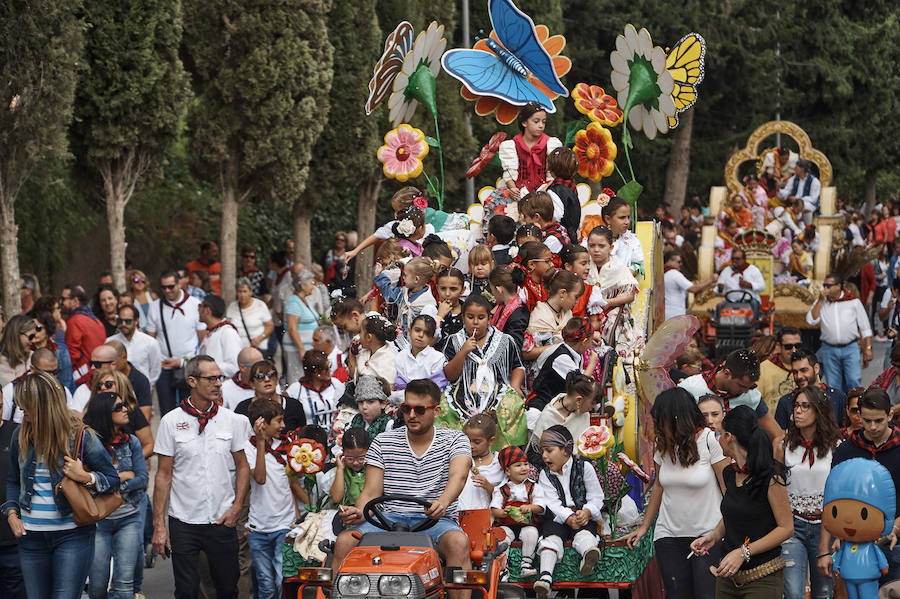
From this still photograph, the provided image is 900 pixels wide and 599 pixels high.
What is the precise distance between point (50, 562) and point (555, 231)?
16.9 feet

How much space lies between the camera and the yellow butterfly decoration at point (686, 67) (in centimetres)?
1226

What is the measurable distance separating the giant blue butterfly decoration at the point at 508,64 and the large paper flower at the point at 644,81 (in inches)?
→ 25.7

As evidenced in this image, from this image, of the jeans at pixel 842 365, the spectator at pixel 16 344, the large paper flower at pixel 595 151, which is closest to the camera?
the spectator at pixel 16 344

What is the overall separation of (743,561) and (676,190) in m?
29.9

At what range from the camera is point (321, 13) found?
2097cm

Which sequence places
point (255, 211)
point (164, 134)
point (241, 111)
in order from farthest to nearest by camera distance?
1. point (255, 211)
2. point (241, 111)
3. point (164, 134)

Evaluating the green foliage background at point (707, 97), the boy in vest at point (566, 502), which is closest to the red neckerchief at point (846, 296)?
the boy in vest at point (566, 502)

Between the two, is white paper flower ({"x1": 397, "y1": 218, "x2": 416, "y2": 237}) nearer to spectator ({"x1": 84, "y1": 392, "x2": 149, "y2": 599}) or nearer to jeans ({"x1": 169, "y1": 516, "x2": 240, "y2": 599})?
spectator ({"x1": 84, "y1": 392, "x2": 149, "y2": 599})

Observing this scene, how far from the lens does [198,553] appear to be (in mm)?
8906

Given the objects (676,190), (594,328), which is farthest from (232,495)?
(676,190)

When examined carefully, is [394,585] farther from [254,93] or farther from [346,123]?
[346,123]

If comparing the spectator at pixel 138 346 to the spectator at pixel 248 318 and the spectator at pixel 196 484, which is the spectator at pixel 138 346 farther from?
the spectator at pixel 196 484

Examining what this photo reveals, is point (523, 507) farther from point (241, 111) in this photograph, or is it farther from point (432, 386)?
point (241, 111)

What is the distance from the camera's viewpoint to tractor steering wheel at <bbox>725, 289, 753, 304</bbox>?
18672 millimetres
